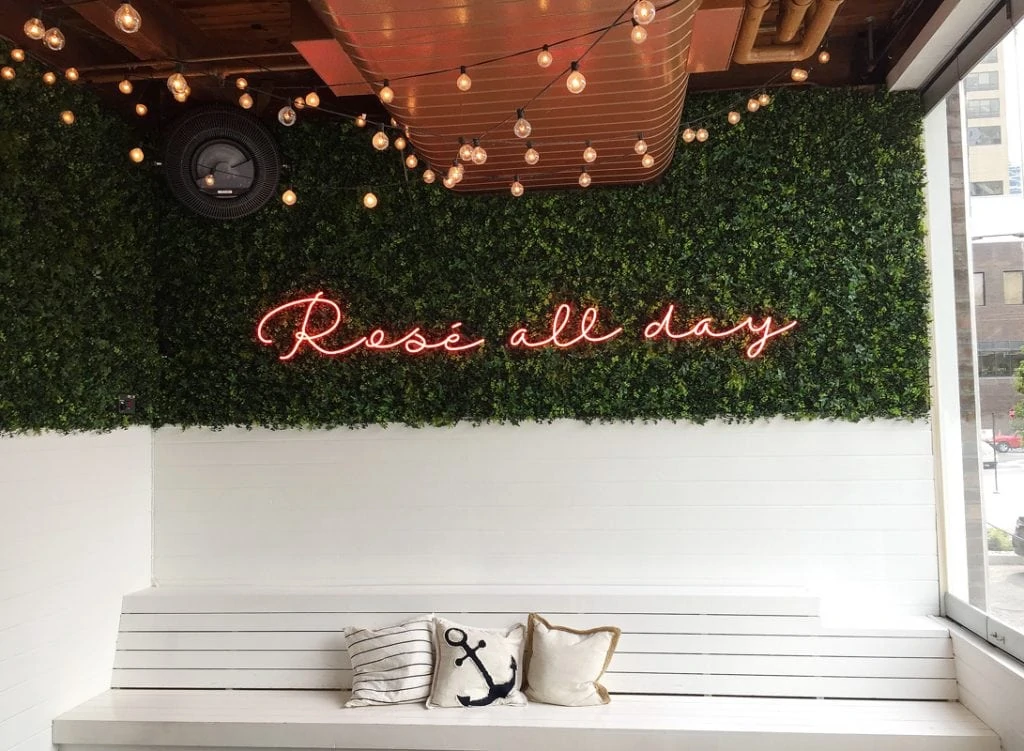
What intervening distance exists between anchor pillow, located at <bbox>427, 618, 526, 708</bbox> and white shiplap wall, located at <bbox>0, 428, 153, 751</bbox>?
1.90 meters

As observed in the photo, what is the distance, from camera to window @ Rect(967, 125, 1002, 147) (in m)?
3.65

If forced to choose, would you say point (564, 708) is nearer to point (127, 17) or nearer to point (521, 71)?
point (521, 71)

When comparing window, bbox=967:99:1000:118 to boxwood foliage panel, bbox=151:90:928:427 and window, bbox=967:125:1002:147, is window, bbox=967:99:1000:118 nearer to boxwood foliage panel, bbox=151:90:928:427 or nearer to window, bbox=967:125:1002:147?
window, bbox=967:125:1002:147

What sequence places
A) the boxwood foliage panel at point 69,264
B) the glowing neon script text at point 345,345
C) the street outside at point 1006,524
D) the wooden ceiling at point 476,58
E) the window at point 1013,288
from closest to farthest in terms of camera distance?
the wooden ceiling at point 476,58
the window at point 1013,288
the street outside at point 1006,524
the boxwood foliage panel at point 69,264
the glowing neon script text at point 345,345

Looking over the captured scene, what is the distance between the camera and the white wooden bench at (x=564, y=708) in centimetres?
383

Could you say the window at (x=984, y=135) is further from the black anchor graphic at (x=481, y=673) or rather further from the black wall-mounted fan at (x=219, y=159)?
the black wall-mounted fan at (x=219, y=159)

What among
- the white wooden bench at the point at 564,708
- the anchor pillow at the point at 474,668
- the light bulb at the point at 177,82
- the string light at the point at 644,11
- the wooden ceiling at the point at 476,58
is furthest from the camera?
the anchor pillow at the point at 474,668

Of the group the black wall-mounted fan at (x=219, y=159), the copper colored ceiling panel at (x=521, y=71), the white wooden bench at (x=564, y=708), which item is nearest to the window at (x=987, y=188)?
the copper colored ceiling panel at (x=521, y=71)

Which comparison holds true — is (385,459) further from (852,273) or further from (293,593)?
(852,273)

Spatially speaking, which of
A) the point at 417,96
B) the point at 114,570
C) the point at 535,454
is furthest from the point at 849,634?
the point at 114,570

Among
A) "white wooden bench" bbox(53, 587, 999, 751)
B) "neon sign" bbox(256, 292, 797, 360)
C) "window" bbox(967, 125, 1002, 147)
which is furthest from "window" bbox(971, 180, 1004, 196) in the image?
"white wooden bench" bbox(53, 587, 999, 751)

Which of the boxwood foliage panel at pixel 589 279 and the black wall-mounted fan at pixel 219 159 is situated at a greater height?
the black wall-mounted fan at pixel 219 159

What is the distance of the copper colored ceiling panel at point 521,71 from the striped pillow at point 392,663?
8.14ft

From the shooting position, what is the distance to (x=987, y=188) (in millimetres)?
3746
